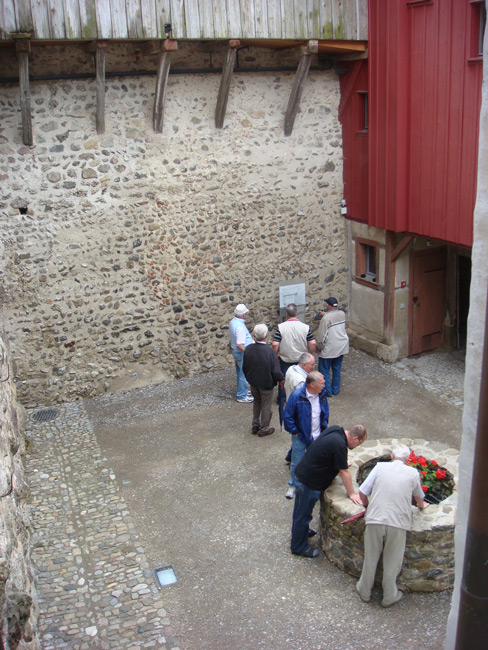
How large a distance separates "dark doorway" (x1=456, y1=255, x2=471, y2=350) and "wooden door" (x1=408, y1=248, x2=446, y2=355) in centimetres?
25

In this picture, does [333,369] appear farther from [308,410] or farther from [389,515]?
[389,515]

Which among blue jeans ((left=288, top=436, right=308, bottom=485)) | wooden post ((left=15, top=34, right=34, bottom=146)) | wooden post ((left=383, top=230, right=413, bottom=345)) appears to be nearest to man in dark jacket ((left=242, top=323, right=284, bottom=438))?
blue jeans ((left=288, top=436, right=308, bottom=485))

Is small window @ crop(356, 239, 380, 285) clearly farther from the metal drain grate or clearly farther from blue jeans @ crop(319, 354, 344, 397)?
the metal drain grate

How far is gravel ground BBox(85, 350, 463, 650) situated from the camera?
5.53 m

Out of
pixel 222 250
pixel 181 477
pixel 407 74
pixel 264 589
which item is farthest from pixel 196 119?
pixel 264 589

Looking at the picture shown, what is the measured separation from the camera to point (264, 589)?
236 inches

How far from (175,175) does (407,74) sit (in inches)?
134

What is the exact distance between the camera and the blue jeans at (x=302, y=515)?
611cm

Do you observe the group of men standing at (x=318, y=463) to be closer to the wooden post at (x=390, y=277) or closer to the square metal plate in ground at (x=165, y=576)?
the square metal plate in ground at (x=165, y=576)

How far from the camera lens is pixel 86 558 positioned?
21.3ft

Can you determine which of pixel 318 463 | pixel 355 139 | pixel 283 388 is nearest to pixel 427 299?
pixel 355 139

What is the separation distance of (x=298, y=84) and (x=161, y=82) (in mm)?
2048

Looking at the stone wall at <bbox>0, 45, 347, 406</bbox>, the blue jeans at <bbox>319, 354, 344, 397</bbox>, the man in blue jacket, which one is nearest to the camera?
the man in blue jacket

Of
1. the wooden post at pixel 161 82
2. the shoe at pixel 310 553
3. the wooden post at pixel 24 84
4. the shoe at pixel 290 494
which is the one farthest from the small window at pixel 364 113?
the shoe at pixel 310 553
